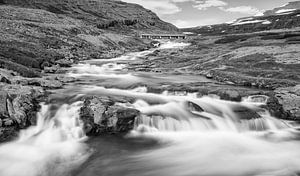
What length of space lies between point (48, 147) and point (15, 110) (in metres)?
2.48

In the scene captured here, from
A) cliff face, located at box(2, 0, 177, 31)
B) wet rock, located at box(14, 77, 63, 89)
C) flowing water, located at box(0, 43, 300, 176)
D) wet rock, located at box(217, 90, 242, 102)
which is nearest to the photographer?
flowing water, located at box(0, 43, 300, 176)

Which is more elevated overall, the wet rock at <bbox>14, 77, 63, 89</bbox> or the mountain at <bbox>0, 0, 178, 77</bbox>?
the mountain at <bbox>0, 0, 178, 77</bbox>

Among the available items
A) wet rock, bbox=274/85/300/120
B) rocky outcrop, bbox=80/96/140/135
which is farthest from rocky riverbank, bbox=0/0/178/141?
wet rock, bbox=274/85/300/120

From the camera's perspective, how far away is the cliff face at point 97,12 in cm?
9769

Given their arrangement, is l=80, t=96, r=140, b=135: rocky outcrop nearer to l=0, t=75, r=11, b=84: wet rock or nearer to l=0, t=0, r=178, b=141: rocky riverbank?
l=0, t=0, r=178, b=141: rocky riverbank

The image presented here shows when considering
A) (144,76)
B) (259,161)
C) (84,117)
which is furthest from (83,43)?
(259,161)

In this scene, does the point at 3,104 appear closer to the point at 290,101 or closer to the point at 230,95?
the point at 230,95

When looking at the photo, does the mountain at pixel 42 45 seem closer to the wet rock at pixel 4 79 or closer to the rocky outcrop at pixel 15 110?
the wet rock at pixel 4 79

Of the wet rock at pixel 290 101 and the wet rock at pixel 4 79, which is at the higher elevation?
the wet rock at pixel 4 79

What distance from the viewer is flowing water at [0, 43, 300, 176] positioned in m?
11.1

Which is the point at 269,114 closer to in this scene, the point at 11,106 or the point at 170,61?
the point at 11,106

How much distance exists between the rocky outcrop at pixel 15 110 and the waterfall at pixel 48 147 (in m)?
0.33

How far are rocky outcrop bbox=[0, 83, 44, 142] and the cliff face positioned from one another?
228ft

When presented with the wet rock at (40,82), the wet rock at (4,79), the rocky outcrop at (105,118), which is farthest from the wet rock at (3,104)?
the wet rock at (40,82)
